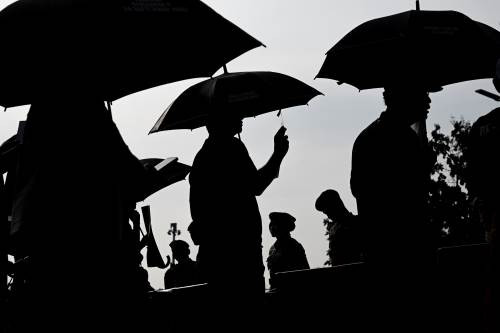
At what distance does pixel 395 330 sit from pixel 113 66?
226 cm

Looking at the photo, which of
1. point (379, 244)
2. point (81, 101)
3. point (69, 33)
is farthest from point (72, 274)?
point (379, 244)

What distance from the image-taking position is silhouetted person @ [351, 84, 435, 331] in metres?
5.21

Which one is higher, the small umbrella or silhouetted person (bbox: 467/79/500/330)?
the small umbrella

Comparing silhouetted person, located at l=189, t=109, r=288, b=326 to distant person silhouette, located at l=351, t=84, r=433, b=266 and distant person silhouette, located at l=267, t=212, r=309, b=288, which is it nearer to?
distant person silhouette, located at l=351, t=84, r=433, b=266

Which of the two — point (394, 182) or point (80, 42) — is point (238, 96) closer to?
point (394, 182)

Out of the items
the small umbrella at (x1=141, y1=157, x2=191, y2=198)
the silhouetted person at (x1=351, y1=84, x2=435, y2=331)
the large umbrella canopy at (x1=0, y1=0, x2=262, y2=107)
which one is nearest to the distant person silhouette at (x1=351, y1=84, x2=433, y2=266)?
the silhouetted person at (x1=351, y1=84, x2=435, y2=331)

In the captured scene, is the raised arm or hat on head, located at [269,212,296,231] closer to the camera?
the raised arm

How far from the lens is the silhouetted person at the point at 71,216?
464 cm

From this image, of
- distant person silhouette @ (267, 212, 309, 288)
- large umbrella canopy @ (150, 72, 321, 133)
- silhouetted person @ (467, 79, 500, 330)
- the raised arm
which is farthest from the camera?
distant person silhouette @ (267, 212, 309, 288)

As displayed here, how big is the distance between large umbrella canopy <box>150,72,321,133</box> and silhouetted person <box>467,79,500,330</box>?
3272 mm

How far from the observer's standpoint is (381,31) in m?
6.76

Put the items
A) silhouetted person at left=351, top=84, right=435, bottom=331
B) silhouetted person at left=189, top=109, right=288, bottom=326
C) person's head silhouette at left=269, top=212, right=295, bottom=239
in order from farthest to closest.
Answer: person's head silhouette at left=269, top=212, right=295, bottom=239 < silhouetted person at left=189, top=109, right=288, bottom=326 < silhouetted person at left=351, top=84, right=435, bottom=331

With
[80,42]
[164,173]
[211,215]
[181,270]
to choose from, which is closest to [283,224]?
[164,173]

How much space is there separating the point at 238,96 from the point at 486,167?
398 centimetres
